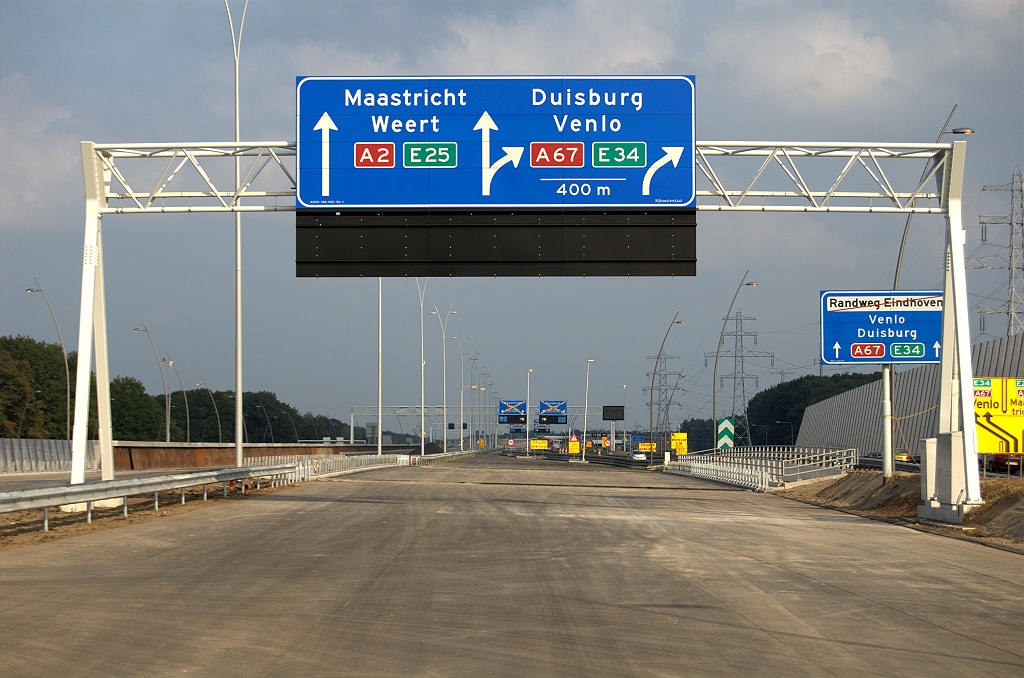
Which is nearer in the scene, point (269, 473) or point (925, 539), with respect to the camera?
point (925, 539)

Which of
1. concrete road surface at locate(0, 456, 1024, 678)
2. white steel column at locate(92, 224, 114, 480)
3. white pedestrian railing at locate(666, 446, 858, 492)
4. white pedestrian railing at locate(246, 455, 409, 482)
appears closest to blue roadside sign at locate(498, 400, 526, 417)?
white pedestrian railing at locate(246, 455, 409, 482)

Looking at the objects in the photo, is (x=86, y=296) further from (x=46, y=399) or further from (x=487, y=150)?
(x=46, y=399)

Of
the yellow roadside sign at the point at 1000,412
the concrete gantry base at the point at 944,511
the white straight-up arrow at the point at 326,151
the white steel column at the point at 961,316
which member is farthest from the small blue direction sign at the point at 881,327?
the white straight-up arrow at the point at 326,151

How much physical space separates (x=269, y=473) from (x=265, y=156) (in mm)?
14087

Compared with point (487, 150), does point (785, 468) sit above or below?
below

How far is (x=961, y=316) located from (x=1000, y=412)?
20.5 feet

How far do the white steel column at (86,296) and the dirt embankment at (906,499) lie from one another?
20.0 m

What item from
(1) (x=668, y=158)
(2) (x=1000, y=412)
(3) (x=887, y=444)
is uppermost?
(1) (x=668, y=158)

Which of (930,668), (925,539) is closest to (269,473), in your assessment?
(925,539)

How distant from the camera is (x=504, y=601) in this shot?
38.2 feet

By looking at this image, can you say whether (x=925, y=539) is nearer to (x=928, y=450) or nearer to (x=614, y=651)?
(x=928, y=450)

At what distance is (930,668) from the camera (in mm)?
8445

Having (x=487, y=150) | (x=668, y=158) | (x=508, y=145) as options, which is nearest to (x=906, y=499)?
(x=668, y=158)

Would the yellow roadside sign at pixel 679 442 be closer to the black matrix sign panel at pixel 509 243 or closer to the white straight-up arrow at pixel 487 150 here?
the black matrix sign panel at pixel 509 243
